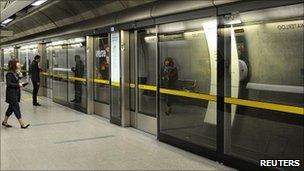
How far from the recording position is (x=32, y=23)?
17391 millimetres

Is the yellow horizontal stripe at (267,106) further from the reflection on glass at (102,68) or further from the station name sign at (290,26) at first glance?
the reflection on glass at (102,68)

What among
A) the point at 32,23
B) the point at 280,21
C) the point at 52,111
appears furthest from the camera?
the point at 32,23

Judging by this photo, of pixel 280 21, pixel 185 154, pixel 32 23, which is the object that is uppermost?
pixel 32 23

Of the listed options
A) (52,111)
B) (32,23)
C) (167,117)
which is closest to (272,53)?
(167,117)

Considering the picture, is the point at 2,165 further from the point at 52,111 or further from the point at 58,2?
the point at 58,2

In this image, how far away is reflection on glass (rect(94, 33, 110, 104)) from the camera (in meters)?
10.0

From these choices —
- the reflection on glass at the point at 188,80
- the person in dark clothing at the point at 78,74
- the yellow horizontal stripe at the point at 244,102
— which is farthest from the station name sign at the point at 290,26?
the person in dark clothing at the point at 78,74

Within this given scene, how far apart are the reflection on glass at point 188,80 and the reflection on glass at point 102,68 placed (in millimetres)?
2881

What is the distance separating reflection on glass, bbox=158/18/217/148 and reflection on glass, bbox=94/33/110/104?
9.45 feet

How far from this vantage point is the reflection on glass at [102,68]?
1003 cm

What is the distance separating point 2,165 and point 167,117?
316 centimetres

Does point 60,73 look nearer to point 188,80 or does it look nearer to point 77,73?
point 77,73

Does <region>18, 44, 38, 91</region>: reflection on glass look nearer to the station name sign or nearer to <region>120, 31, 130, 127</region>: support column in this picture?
<region>120, 31, 130, 127</region>: support column

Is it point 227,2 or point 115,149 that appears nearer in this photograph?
point 227,2
